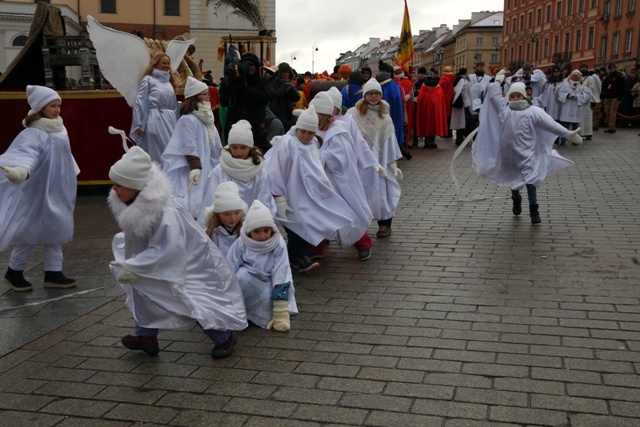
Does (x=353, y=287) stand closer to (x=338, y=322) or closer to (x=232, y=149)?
(x=338, y=322)

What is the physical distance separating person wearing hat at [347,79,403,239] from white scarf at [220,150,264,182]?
238 cm

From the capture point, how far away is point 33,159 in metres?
5.84

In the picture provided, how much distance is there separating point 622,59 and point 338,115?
52.7 meters

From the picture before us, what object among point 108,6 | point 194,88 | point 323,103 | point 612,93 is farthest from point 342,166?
point 108,6

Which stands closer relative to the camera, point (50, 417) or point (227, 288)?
point (50, 417)

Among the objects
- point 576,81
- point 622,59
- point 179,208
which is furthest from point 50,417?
point 622,59

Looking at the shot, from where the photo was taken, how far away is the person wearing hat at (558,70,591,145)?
719 inches

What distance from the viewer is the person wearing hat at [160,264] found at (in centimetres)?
416

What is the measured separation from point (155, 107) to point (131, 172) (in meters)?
4.65

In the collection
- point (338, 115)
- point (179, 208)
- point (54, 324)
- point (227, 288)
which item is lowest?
point (54, 324)

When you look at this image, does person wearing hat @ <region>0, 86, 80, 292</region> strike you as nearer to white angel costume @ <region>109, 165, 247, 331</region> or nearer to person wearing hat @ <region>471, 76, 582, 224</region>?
white angel costume @ <region>109, 165, 247, 331</region>

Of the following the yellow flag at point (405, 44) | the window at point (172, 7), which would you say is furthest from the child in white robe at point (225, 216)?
the window at point (172, 7)

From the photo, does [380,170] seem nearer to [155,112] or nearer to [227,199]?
[227,199]

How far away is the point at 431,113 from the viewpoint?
18062 millimetres
